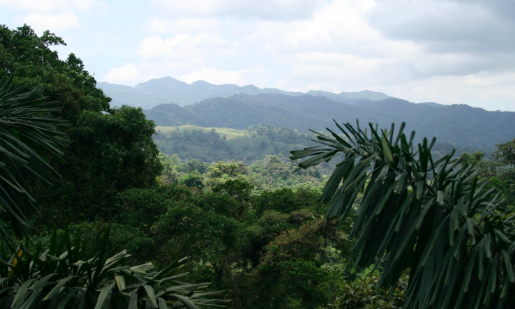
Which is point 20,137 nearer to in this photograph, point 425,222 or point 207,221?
point 425,222

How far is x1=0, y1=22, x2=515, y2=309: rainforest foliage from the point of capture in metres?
2.37

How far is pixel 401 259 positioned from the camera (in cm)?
250

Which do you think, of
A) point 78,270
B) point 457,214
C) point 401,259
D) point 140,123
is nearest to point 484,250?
point 457,214

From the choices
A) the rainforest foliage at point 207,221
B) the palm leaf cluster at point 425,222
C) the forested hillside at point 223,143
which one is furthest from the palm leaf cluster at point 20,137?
the forested hillside at point 223,143

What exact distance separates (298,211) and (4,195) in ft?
42.7

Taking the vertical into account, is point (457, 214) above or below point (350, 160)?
below

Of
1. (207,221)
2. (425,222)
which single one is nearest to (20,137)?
(425,222)

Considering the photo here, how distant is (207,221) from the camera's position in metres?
10.4

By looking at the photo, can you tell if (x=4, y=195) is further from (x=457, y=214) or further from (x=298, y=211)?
(x=298, y=211)

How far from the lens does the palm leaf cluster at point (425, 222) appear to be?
7.28 ft

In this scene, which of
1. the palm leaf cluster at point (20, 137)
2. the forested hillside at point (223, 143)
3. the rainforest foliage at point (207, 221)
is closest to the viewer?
the rainforest foliage at point (207, 221)

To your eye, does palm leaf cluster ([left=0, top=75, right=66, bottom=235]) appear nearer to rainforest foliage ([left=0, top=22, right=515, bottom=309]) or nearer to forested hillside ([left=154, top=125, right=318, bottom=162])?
rainforest foliage ([left=0, top=22, right=515, bottom=309])

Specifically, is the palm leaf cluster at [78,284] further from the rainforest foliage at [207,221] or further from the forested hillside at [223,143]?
the forested hillside at [223,143]

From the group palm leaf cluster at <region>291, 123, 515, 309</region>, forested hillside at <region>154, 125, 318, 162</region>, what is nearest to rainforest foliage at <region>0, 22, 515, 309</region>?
palm leaf cluster at <region>291, 123, 515, 309</region>
